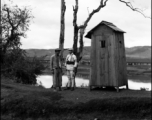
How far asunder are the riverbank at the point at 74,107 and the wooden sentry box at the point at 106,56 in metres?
1.03

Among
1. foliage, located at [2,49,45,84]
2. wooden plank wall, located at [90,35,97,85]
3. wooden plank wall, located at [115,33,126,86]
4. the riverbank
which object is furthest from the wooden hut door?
foliage, located at [2,49,45,84]

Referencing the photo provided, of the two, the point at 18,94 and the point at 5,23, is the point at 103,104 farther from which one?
the point at 5,23

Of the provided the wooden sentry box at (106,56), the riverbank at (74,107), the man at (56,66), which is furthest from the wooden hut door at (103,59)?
the man at (56,66)

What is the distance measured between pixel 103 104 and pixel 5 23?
72.5 ft

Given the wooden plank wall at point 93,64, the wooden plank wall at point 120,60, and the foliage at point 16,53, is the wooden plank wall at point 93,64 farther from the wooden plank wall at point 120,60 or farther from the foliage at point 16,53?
the foliage at point 16,53

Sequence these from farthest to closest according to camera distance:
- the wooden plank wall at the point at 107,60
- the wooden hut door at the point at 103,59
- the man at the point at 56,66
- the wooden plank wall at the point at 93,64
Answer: the man at the point at 56,66 < the wooden plank wall at the point at 93,64 < the wooden hut door at the point at 103,59 < the wooden plank wall at the point at 107,60

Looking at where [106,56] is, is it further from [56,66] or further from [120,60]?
[56,66]

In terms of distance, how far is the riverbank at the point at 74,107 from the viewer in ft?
36.2

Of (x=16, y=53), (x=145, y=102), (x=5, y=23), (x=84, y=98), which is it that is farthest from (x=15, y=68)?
(x=145, y=102)

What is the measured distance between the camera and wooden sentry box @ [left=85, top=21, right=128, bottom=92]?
1385 centimetres

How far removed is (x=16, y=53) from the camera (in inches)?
1163

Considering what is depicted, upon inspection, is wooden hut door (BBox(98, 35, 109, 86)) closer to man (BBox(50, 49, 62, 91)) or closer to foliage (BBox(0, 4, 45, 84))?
man (BBox(50, 49, 62, 91))

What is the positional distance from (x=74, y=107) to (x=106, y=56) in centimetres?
369

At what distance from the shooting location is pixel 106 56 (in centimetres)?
1405
